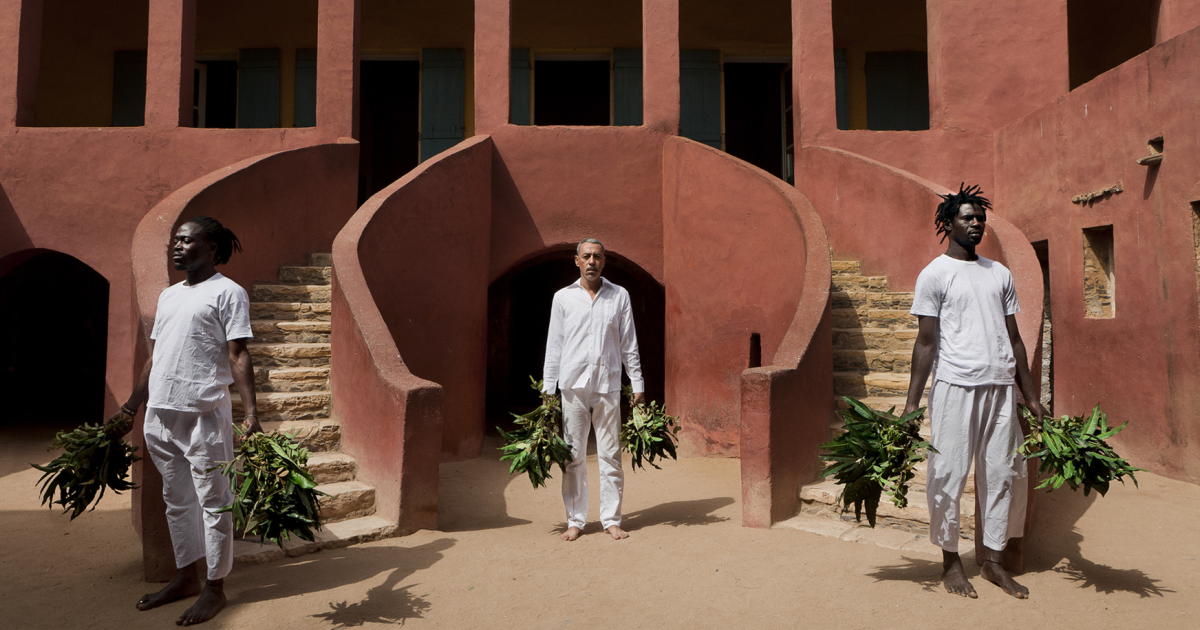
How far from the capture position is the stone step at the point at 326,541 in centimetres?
434

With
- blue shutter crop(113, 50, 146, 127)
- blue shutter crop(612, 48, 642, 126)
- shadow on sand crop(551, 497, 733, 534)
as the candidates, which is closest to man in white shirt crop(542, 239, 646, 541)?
shadow on sand crop(551, 497, 733, 534)

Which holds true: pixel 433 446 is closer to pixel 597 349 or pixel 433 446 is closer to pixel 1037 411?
pixel 597 349

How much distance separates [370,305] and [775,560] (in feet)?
10.8

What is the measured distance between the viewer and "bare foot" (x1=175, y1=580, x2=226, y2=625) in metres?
3.43

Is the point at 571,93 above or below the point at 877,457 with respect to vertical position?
above

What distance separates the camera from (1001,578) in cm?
369

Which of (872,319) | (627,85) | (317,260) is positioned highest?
(627,85)

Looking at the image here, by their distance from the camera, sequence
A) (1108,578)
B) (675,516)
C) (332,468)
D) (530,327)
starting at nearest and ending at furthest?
1. (1108,578)
2. (332,468)
3. (675,516)
4. (530,327)

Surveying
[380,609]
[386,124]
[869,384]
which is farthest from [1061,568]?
[386,124]

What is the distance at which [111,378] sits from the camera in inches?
307

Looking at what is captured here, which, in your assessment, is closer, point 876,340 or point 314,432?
point 314,432

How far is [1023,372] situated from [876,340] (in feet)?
10.2

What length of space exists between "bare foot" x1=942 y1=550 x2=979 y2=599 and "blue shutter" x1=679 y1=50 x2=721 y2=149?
27.0 ft

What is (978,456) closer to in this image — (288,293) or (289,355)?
(289,355)
